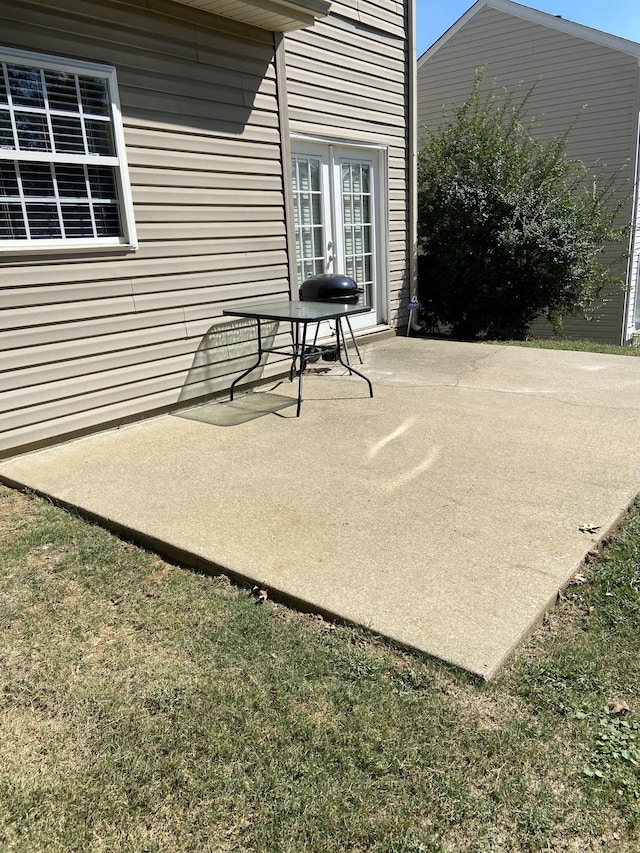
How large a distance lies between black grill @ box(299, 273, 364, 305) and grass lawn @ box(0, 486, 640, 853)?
4.05 metres

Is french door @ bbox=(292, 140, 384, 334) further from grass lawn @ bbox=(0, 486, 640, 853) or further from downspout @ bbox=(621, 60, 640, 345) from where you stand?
downspout @ bbox=(621, 60, 640, 345)

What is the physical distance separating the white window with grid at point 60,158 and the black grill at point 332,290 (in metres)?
2.11

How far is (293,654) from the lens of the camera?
7.21ft

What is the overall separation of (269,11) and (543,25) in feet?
32.6

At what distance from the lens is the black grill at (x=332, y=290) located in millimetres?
6141

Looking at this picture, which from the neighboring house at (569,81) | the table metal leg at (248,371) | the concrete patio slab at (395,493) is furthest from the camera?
the neighboring house at (569,81)

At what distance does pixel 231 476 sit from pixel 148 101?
9.14ft

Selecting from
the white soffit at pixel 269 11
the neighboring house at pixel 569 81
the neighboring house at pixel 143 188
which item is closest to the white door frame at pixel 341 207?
the neighboring house at pixel 143 188

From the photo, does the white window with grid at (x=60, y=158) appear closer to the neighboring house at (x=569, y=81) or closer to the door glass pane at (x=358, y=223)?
the door glass pane at (x=358, y=223)

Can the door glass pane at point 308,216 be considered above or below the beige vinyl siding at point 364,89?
below

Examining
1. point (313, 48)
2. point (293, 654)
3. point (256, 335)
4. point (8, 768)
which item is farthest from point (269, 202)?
point (8, 768)

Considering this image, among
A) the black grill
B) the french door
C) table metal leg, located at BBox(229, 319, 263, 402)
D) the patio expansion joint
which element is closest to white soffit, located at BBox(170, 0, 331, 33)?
the french door

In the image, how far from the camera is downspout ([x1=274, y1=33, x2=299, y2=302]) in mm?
5584

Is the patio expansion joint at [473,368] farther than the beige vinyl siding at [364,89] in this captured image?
No
